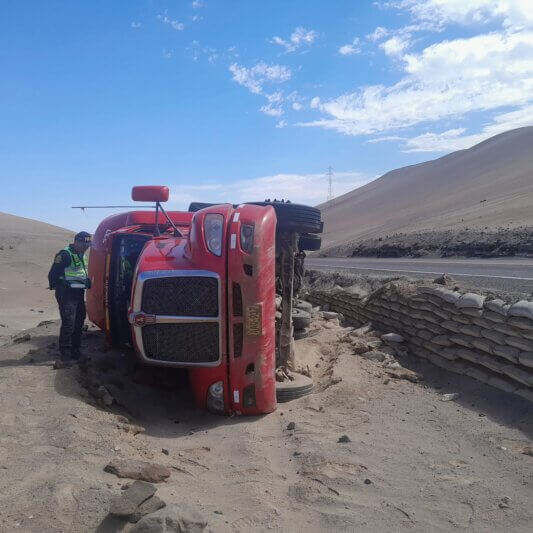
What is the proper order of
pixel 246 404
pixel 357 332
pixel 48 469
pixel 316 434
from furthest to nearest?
pixel 357 332
pixel 246 404
pixel 316 434
pixel 48 469

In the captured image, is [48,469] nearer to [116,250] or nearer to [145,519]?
[145,519]

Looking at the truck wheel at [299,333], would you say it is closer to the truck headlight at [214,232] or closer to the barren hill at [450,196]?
the truck headlight at [214,232]

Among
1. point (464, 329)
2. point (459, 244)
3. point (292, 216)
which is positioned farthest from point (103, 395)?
point (459, 244)

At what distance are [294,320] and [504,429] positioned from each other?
341 cm

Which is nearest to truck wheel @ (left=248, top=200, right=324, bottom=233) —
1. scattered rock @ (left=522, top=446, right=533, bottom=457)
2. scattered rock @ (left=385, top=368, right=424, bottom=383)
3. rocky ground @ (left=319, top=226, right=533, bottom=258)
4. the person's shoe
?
scattered rock @ (left=385, top=368, right=424, bottom=383)

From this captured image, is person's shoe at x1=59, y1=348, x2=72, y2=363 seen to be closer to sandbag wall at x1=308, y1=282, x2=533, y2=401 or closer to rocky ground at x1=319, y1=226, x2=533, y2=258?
sandbag wall at x1=308, y1=282, x2=533, y2=401

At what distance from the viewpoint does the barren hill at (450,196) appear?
36.4m

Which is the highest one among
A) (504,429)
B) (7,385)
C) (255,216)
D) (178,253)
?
(255,216)

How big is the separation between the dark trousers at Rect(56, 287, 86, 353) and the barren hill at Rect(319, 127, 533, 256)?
22.8 metres

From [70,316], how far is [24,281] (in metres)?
19.4

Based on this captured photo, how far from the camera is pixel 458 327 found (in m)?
6.66

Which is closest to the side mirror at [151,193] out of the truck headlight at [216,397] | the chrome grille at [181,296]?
the chrome grille at [181,296]

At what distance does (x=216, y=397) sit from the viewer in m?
5.24

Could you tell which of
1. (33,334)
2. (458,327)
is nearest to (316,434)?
(458,327)
